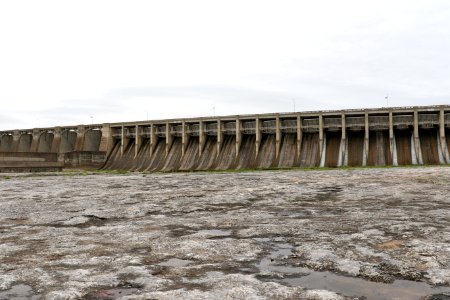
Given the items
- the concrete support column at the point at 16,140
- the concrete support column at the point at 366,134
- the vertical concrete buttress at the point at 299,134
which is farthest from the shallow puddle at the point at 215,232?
the concrete support column at the point at 16,140

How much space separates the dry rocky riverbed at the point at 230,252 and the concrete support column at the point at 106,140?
1791 inches

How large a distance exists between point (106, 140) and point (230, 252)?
5092 centimetres

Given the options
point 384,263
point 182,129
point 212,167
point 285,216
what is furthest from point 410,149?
point 384,263

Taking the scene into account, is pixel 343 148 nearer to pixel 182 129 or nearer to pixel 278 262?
pixel 182 129

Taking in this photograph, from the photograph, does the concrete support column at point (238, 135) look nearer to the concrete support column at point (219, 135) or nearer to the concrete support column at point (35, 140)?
the concrete support column at point (219, 135)

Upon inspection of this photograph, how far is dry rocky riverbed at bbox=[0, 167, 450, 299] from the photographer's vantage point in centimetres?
371

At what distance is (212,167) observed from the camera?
44.9m

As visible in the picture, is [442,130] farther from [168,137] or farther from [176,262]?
[176,262]

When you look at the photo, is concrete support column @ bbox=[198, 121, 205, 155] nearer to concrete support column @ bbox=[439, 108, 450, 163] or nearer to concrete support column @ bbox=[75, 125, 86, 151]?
concrete support column @ bbox=[75, 125, 86, 151]

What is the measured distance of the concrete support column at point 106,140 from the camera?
2099 inches

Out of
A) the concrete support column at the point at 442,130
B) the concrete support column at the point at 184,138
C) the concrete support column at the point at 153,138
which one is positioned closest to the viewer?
the concrete support column at the point at 442,130

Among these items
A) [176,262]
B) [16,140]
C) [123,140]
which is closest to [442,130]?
[123,140]

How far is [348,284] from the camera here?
3840mm

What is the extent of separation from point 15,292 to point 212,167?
41.2m
